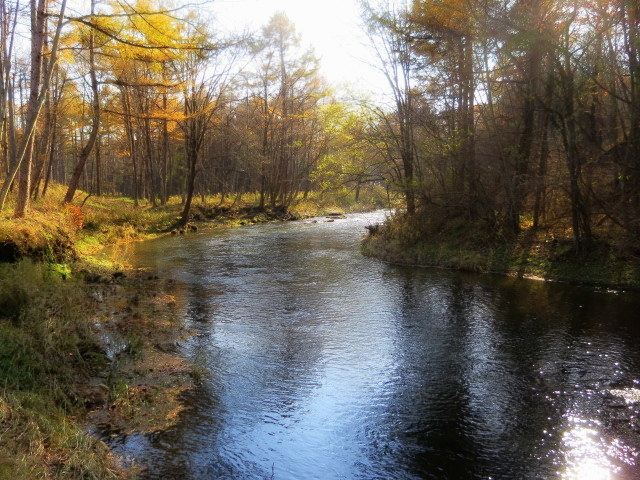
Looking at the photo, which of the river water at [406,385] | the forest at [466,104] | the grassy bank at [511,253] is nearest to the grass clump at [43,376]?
the river water at [406,385]

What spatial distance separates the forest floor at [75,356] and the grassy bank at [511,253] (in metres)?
8.48

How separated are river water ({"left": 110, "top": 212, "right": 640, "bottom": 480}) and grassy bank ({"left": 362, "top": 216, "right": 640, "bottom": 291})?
2.67 ft

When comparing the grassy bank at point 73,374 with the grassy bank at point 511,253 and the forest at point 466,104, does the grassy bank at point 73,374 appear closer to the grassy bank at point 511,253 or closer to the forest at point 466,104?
the forest at point 466,104

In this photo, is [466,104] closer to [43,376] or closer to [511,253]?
[511,253]

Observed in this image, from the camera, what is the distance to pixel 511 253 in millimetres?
14906

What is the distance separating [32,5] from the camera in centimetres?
1091

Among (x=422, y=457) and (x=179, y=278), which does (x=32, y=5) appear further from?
(x=422, y=457)

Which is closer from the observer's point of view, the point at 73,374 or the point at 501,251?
the point at 73,374

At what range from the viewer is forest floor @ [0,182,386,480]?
164 inches

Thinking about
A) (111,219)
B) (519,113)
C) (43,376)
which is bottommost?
(43,376)

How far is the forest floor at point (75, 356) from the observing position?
13.7 feet

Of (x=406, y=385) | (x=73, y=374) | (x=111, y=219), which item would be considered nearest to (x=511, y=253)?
(x=406, y=385)

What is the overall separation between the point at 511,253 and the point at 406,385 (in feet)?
32.0

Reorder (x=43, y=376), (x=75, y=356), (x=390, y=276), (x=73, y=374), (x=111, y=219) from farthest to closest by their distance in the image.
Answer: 1. (x=111, y=219)
2. (x=390, y=276)
3. (x=75, y=356)
4. (x=73, y=374)
5. (x=43, y=376)
